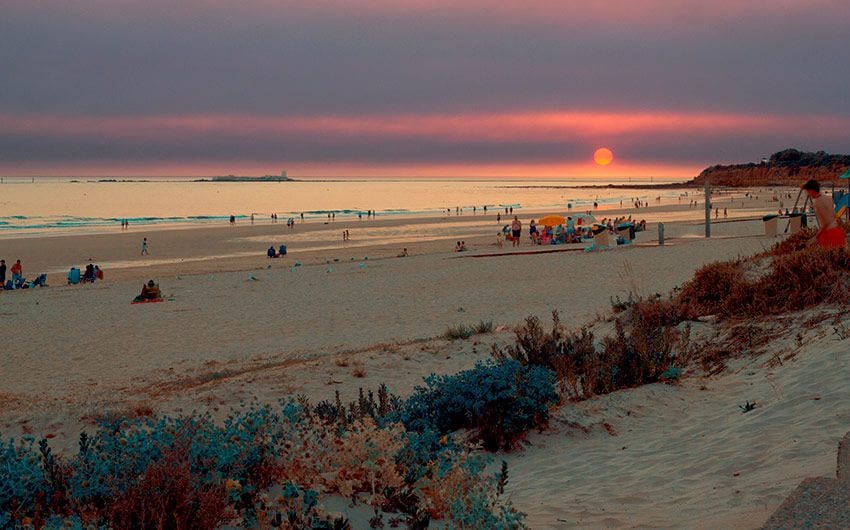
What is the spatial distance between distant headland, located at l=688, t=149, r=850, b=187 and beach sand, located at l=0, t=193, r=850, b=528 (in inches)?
3164

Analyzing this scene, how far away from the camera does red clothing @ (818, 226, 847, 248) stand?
999 cm

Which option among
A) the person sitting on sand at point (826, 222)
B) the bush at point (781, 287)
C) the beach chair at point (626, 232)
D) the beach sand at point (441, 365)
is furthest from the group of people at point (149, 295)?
the beach chair at point (626, 232)

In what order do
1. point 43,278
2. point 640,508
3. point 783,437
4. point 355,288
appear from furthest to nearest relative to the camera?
point 43,278, point 355,288, point 783,437, point 640,508

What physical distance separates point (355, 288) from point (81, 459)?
16.6 metres

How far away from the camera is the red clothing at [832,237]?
32.8 feet

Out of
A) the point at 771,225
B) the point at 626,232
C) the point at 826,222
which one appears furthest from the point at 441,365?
the point at 626,232

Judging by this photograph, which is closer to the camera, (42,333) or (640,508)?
(640,508)

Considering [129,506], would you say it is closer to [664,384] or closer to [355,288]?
[664,384]

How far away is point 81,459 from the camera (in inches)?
148

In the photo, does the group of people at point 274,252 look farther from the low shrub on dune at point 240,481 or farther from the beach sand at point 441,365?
the low shrub on dune at point 240,481

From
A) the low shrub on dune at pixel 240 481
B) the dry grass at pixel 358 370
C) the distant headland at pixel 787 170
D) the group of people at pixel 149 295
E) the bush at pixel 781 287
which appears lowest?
the dry grass at pixel 358 370

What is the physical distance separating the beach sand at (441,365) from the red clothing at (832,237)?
10.9 feet

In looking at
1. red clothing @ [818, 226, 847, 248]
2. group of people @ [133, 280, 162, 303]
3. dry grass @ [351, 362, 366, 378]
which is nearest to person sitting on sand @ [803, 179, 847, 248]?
red clothing @ [818, 226, 847, 248]

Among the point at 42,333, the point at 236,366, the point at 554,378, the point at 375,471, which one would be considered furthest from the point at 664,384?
the point at 42,333
